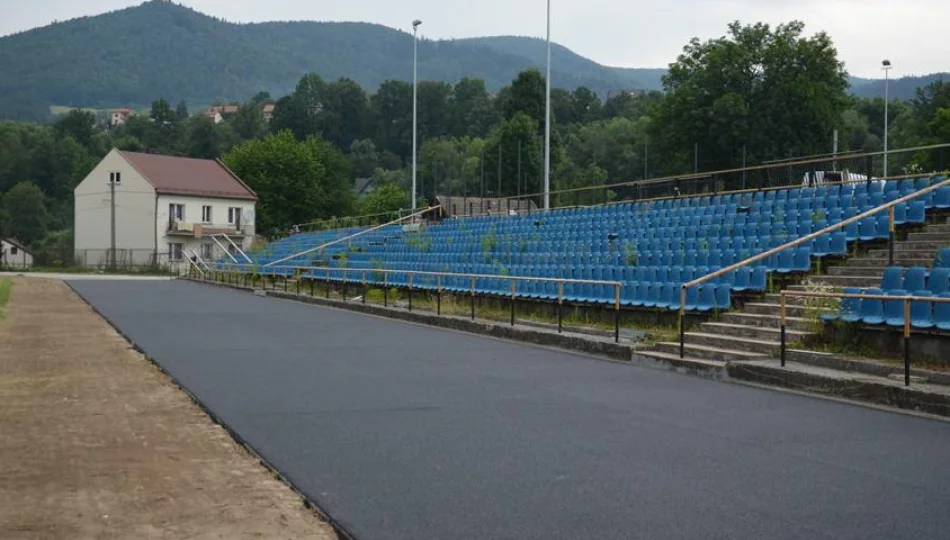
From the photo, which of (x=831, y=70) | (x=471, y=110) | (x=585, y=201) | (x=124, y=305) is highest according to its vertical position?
(x=471, y=110)

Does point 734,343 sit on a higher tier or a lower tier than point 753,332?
lower

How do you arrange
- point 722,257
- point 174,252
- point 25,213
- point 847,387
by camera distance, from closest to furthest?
point 847,387
point 722,257
point 174,252
point 25,213

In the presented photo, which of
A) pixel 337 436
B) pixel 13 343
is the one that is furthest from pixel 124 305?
pixel 337 436

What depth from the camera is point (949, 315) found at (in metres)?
10.1

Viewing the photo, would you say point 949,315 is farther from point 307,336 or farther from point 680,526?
point 307,336

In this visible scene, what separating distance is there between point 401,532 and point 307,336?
12309mm

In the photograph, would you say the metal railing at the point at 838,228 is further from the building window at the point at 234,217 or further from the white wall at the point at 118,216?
the building window at the point at 234,217

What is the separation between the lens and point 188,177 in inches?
2719

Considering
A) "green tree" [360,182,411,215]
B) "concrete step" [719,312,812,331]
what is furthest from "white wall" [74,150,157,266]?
"concrete step" [719,312,812,331]

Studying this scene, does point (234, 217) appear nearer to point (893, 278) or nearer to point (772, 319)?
point (772, 319)

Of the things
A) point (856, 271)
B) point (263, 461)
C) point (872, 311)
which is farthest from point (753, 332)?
point (263, 461)

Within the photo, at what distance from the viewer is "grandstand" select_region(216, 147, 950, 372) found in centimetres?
1282

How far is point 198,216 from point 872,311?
61.5 m

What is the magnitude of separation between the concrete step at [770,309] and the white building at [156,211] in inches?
2121
